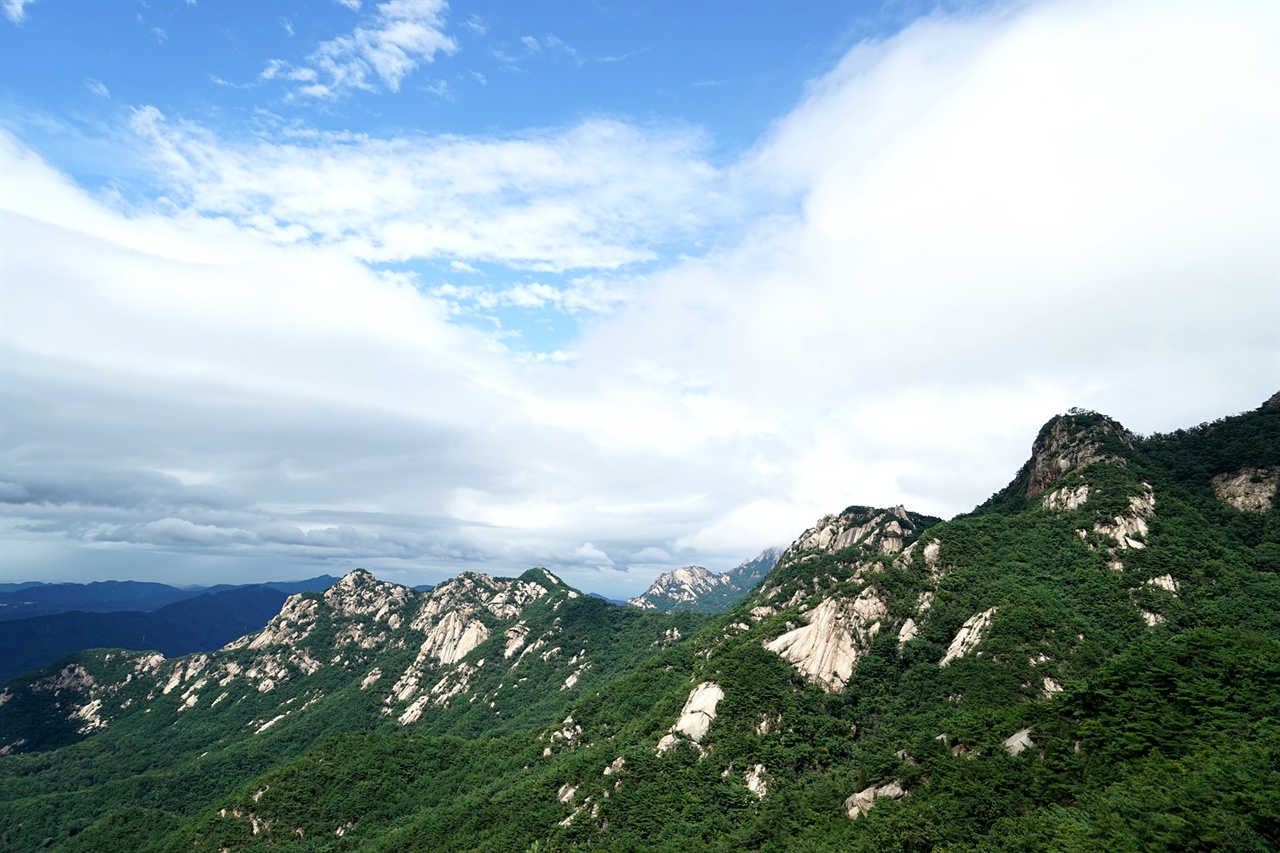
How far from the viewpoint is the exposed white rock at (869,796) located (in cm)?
8414

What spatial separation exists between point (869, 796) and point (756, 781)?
1257 inches

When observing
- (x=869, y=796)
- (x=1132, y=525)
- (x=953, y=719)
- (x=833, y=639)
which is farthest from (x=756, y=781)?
(x=1132, y=525)

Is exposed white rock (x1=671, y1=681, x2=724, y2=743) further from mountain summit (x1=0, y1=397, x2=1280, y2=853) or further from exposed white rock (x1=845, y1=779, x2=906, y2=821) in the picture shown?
exposed white rock (x1=845, y1=779, x2=906, y2=821)

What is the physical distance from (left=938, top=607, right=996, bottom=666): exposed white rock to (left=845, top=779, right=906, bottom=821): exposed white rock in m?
43.8

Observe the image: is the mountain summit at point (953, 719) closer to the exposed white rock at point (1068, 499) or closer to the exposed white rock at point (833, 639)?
the exposed white rock at point (833, 639)

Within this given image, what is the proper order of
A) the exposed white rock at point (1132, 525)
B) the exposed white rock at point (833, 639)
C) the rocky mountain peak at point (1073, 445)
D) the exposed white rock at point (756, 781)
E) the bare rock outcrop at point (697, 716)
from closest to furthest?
the exposed white rock at point (756, 781) → the bare rock outcrop at point (697, 716) → the exposed white rock at point (833, 639) → the exposed white rock at point (1132, 525) → the rocky mountain peak at point (1073, 445)

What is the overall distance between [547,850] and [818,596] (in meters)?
92.4

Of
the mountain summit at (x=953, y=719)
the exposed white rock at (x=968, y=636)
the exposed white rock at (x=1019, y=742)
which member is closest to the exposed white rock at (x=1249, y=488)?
the mountain summit at (x=953, y=719)

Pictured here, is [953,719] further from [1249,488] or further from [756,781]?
[1249,488]

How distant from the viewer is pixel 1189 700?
71625mm

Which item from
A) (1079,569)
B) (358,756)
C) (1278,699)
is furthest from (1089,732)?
(358,756)

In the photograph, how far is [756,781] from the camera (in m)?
114

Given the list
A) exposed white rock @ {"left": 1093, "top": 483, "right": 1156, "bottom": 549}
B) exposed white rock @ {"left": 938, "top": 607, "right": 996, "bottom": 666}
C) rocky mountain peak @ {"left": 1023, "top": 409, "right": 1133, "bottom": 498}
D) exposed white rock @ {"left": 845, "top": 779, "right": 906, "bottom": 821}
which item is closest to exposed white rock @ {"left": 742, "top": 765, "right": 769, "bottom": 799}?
exposed white rock @ {"left": 845, "top": 779, "right": 906, "bottom": 821}

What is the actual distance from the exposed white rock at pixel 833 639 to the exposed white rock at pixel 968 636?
1870 cm
